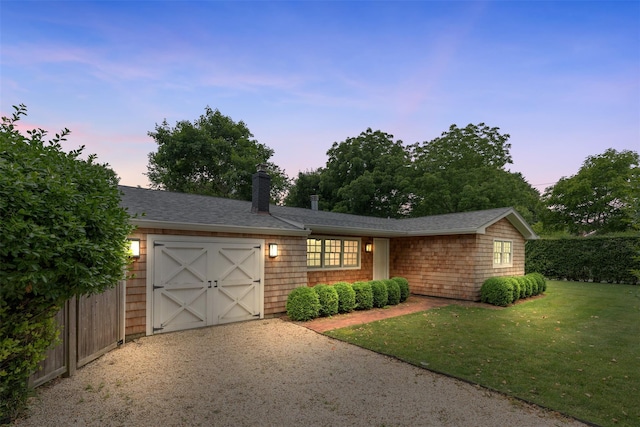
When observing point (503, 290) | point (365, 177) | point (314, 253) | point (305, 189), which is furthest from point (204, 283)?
point (305, 189)

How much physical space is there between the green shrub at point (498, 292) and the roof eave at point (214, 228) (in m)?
6.45

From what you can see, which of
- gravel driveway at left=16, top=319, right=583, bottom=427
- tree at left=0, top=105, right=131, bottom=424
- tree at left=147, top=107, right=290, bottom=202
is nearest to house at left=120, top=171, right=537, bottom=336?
tree at left=0, top=105, right=131, bottom=424

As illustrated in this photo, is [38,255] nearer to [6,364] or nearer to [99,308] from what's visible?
[6,364]

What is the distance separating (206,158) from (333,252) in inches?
772

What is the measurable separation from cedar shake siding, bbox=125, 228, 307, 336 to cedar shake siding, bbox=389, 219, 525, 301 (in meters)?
5.45

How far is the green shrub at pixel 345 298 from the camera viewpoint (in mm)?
8750

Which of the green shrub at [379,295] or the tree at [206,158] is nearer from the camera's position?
the green shrub at [379,295]

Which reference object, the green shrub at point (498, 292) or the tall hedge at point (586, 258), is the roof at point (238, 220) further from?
the tall hedge at point (586, 258)

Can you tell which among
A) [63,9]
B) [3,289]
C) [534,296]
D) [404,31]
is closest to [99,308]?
[3,289]

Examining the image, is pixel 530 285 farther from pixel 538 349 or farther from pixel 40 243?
pixel 40 243

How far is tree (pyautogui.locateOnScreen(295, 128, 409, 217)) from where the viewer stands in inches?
1038

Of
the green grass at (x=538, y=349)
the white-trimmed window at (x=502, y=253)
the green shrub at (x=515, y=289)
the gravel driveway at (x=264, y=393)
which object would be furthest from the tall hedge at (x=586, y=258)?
the gravel driveway at (x=264, y=393)

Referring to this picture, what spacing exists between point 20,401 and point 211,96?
1119 cm

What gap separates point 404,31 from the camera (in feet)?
33.4
